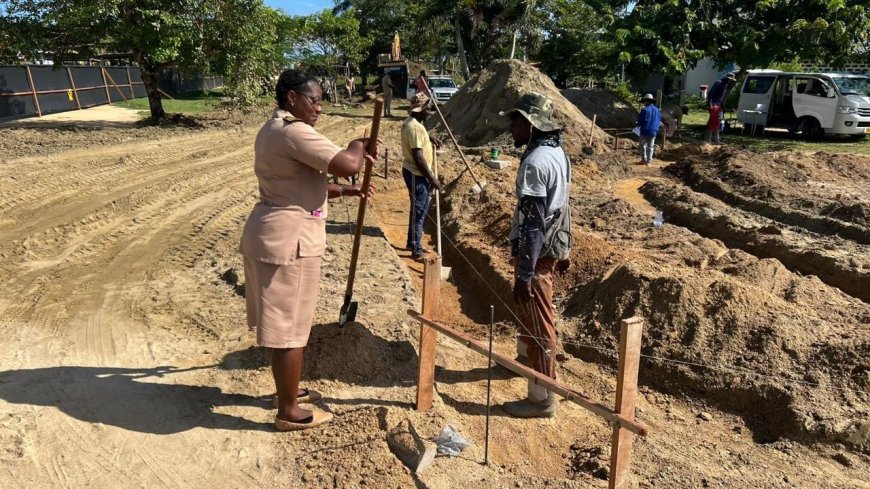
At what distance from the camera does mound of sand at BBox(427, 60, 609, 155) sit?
15.4m

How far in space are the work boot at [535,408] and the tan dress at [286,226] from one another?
5.05 feet

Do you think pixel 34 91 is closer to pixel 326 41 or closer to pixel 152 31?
pixel 152 31

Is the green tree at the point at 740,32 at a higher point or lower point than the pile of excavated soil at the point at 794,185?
higher

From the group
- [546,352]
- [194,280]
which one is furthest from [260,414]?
[194,280]

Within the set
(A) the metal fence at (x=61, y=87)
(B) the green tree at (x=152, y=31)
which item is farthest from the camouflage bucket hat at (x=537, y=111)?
(A) the metal fence at (x=61, y=87)

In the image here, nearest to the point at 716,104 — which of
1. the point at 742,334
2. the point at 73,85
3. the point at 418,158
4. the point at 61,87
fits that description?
the point at 418,158

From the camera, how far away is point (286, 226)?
9.46 feet

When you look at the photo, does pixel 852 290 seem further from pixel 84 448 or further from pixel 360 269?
pixel 84 448

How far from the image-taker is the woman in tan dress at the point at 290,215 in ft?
9.16

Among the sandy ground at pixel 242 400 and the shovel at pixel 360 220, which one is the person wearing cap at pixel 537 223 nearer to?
the sandy ground at pixel 242 400

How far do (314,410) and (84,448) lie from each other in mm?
1161

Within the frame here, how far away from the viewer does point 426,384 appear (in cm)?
352

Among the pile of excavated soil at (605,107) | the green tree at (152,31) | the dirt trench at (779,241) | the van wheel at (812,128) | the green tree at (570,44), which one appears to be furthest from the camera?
the green tree at (570,44)

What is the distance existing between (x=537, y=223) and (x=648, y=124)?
1095 centimetres
